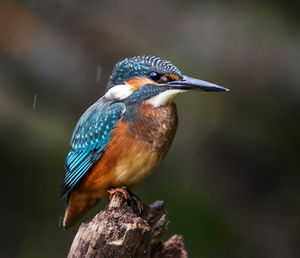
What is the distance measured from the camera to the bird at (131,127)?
10.1 ft

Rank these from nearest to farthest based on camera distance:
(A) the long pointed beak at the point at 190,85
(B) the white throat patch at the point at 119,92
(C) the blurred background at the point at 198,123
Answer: (A) the long pointed beak at the point at 190,85, (B) the white throat patch at the point at 119,92, (C) the blurred background at the point at 198,123

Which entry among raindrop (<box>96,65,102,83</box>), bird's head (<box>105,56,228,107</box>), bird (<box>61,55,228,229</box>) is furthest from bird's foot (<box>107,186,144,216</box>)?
raindrop (<box>96,65,102,83</box>)

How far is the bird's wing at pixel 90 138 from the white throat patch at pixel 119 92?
0.14 feet

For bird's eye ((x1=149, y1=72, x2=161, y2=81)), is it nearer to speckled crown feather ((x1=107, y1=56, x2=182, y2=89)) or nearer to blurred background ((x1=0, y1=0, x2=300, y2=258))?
speckled crown feather ((x1=107, y1=56, x2=182, y2=89))

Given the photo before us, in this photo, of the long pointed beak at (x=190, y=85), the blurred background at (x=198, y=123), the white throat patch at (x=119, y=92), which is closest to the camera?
the long pointed beak at (x=190, y=85)

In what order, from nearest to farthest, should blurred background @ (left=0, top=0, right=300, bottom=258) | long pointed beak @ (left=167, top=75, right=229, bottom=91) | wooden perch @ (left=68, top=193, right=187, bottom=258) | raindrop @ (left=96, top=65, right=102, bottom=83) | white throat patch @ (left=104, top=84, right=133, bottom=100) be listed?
wooden perch @ (left=68, top=193, right=187, bottom=258) → long pointed beak @ (left=167, top=75, right=229, bottom=91) → white throat patch @ (left=104, top=84, right=133, bottom=100) → blurred background @ (left=0, top=0, right=300, bottom=258) → raindrop @ (left=96, top=65, right=102, bottom=83)

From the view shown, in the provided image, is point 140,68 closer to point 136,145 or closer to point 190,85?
point 190,85

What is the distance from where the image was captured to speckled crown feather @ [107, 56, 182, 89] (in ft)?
10.2

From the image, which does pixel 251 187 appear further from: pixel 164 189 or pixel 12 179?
pixel 12 179

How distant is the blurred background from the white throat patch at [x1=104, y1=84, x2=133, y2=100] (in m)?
2.23

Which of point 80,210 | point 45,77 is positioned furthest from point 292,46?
point 80,210

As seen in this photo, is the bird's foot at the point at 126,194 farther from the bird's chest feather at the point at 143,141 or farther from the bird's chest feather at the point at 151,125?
the bird's chest feather at the point at 151,125

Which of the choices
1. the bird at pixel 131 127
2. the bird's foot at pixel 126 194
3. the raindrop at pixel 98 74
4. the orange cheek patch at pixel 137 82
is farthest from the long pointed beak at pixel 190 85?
the raindrop at pixel 98 74

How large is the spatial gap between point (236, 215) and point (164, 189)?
0.83 meters
